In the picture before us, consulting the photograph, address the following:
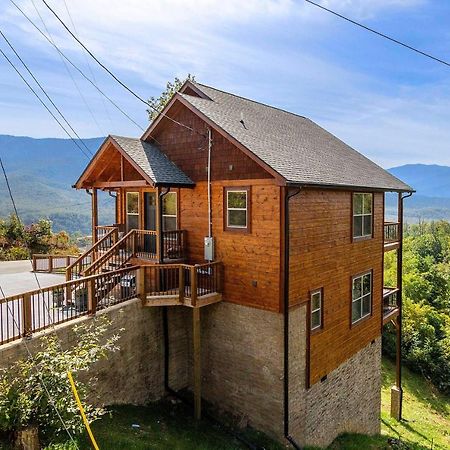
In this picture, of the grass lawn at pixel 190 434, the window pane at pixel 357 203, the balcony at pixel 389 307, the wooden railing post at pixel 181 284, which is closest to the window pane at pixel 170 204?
the wooden railing post at pixel 181 284

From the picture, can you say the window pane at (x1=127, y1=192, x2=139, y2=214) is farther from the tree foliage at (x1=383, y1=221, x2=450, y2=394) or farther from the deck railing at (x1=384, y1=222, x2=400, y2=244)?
the tree foliage at (x1=383, y1=221, x2=450, y2=394)

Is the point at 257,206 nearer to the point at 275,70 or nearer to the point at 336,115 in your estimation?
the point at 275,70

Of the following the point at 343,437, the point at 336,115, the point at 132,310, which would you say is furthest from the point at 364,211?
the point at 336,115

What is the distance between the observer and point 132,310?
10.8 meters

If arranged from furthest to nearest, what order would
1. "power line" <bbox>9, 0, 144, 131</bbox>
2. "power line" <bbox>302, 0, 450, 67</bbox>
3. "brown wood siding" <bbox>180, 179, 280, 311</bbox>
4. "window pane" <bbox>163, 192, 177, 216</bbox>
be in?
1. "window pane" <bbox>163, 192, 177, 216</bbox>
2. "brown wood siding" <bbox>180, 179, 280, 311</bbox>
3. "power line" <bbox>9, 0, 144, 131</bbox>
4. "power line" <bbox>302, 0, 450, 67</bbox>

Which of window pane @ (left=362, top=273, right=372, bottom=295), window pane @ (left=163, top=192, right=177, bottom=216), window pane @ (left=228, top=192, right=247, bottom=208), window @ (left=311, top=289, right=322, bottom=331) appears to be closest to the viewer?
window pane @ (left=228, top=192, right=247, bottom=208)

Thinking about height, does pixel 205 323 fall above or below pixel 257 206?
below

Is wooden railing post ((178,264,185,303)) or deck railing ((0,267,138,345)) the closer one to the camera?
deck railing ((0,267,138,345))

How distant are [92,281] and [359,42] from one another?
35.3ft

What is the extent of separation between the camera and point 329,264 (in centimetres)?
1230

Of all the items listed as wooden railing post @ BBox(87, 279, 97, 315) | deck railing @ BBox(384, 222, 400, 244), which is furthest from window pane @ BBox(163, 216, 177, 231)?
deck railing @ BBox(384, 222, 400, 244)

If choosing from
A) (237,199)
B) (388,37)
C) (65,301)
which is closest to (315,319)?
(237,199)

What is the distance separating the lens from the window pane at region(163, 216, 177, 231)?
13.0m

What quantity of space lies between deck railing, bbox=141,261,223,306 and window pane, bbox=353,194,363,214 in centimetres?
520
